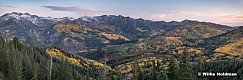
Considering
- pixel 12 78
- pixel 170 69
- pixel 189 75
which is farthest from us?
pixel 12 78

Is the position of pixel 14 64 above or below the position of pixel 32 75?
above

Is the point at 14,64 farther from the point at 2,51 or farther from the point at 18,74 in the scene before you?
the point at 2,51

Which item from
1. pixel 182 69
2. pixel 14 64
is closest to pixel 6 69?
pixel 14 64

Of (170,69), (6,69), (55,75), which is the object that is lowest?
(55,75)

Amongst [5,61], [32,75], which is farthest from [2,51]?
[32,75]

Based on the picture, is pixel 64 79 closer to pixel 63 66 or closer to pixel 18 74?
pixel 63 66

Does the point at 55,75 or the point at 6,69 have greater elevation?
the point at 6,69

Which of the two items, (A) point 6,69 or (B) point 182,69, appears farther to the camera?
(A) point 6,69

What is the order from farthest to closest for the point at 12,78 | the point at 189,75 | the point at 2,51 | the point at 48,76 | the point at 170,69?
the point at 48,76 → the point at 2,51 → the point at 12,78 → the point at 170,69 → the point at 189,75

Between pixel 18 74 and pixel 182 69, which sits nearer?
pixel 182 69
